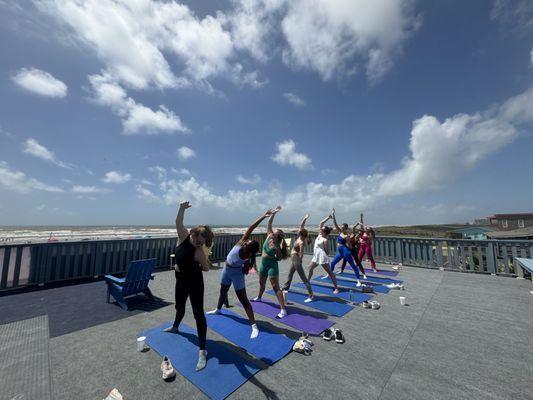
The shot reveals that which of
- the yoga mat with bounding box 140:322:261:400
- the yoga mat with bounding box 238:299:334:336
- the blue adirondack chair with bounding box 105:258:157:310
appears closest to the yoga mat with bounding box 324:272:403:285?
the yoga mat with bounding box 238:299:334:336

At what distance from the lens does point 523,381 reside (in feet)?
9.20

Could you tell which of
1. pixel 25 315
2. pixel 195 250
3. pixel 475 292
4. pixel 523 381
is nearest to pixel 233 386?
pixel 195 250

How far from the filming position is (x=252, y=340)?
3.69 m

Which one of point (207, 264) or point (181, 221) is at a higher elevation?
point (181, 221)

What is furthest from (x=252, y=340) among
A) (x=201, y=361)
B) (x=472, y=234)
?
(x=472, y=234)

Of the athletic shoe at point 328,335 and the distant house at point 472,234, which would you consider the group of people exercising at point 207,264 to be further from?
the distant house at point 472,234

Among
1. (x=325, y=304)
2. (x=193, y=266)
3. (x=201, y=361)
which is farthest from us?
(x=325, y=304)

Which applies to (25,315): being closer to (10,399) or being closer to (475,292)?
(10,399)

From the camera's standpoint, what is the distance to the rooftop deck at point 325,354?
259cm

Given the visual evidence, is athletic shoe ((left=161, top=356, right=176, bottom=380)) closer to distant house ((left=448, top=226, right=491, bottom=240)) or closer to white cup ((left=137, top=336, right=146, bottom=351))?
white cup ((left=137, top=336, right=146, bottom=351))

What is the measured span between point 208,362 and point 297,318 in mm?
2098

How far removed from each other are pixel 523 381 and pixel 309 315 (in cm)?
300

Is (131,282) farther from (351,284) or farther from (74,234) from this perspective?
(74,234)

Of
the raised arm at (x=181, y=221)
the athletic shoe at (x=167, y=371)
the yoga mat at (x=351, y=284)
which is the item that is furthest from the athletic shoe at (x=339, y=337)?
the yoga mat at (x=351, y=284)
